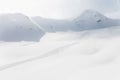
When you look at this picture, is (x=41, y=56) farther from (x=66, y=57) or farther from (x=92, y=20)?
(x=92, y=20)

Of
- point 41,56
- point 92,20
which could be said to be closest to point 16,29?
point 41,56

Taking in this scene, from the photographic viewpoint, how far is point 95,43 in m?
1.06

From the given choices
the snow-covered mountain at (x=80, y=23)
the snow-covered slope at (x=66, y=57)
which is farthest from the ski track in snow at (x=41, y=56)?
the snow-covered mountain at (x=80, y=23)

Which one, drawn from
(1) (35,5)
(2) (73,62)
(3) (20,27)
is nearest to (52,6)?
(1) (35,5)

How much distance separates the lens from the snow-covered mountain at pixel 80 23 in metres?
1.21

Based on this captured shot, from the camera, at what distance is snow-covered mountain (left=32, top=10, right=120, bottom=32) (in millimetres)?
1215

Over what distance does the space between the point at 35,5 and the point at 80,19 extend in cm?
25

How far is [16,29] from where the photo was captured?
1.18 meters

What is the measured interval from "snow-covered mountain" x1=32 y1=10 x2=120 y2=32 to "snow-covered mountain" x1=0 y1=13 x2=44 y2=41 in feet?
0.20

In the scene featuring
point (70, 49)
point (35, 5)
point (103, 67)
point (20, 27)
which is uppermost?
point (35, 5)

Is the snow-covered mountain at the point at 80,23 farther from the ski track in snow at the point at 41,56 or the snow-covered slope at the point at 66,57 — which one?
the ski track in snow at the point at 41,56

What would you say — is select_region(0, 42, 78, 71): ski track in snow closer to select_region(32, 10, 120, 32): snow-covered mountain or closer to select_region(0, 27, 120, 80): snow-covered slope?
select_region(0, 27, 120, 80): snow-covered slope

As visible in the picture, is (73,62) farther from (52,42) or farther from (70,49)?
(52,42)

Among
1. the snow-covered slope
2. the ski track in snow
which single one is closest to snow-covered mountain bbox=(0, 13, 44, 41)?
the snow-covered slope
